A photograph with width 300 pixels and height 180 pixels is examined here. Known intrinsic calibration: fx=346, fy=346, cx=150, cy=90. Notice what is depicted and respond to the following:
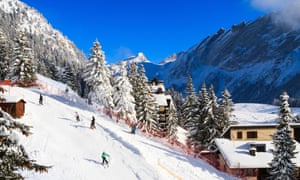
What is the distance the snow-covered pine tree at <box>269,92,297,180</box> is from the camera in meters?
33.3

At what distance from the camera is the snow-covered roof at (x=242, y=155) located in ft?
130

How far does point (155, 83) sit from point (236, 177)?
150ft

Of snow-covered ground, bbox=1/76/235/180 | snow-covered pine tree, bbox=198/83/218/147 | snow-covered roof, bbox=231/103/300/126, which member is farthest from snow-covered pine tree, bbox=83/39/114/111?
snow-covered roof, bbox=231/103/300/126

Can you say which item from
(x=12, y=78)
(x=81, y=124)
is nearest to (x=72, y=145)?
(x=81, y=124)

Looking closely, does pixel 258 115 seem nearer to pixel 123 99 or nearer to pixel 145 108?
pixel 145 108

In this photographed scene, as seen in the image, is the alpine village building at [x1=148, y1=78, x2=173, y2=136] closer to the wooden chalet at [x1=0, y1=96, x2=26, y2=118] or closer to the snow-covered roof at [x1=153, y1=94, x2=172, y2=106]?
the snow-covered roof at [x1=153, y1=94, x2=172, y2=106]

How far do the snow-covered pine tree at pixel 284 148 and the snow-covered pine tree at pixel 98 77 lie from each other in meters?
29.4

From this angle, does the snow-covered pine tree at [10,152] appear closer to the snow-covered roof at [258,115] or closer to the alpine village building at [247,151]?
the alpine village building at [247,151]

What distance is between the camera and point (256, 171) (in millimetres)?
40750

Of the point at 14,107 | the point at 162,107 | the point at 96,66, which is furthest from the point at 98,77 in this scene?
the point at 14,107

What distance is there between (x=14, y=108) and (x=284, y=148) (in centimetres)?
2648

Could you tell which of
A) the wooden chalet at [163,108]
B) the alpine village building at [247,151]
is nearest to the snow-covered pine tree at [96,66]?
the wooden chalet at [163,108]

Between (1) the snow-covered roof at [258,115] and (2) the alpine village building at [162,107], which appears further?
(1) the snow-covered roof at [258,115]

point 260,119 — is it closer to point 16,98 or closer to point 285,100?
point 285,100
